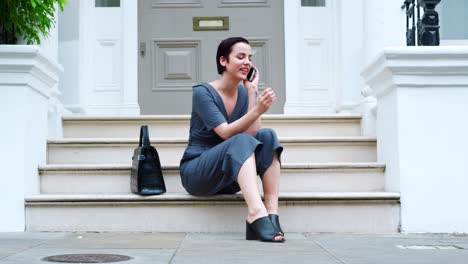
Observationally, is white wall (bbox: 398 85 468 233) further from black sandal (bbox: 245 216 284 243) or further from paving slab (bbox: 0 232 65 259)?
paving slab (bbox: 0 232 65 259)

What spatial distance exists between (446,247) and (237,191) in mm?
1235

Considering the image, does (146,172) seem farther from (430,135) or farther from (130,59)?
(130,59)

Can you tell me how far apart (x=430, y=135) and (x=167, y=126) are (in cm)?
193

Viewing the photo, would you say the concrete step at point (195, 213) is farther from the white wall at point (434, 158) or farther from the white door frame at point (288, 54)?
the white door frame at point (288, 54)

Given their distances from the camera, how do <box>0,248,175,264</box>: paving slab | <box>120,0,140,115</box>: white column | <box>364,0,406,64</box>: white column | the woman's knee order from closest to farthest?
1. <box>0,248,175,264</box>: paving slab
2. the woman's knee
3. <box>364,0,406,64</box>: white column
4. <box>120,0,140,115</box>: white column

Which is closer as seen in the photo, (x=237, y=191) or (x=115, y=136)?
(x=237, y=191)

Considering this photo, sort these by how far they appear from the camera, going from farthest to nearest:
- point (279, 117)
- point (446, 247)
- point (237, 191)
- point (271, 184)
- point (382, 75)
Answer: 1. point (279, 117)
2. point (382, 75)
3. point (237, 191)
4. point (271, 184)
5. point (446, 247)

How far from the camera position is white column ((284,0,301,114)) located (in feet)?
21.0

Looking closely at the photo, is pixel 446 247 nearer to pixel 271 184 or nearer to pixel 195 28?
pixel 271 184

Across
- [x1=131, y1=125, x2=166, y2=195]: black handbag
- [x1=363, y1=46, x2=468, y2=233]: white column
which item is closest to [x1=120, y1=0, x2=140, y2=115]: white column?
[x1=131, y1=125, x2=166, y2=195]: black handbag

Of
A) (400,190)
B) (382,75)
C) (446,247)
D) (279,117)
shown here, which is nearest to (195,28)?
(279,117)

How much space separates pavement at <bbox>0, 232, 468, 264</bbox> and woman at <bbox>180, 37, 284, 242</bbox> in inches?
8.8

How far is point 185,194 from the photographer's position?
14.5ft

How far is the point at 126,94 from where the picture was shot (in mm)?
6367
